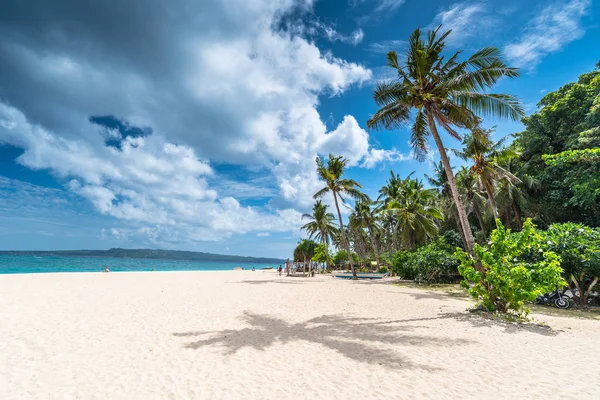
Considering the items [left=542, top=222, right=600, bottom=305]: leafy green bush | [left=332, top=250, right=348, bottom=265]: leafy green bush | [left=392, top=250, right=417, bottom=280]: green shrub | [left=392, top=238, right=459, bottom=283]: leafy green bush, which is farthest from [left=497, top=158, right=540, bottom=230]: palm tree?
[left=332, top=250, right=348, bottom=265]: leafy green bush

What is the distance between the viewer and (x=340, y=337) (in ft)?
22.2

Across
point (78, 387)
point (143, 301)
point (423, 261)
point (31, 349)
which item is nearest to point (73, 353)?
point (31, 349)

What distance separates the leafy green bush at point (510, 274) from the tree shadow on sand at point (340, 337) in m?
2.65

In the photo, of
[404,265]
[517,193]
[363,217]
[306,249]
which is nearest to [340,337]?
[404,265]

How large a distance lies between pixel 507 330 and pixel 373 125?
10098 millimetres

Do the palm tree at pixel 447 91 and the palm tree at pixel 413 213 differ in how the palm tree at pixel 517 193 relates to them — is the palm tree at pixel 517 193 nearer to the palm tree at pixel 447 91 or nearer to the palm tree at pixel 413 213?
the palm tree at pixel 413 213

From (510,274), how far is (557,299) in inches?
191

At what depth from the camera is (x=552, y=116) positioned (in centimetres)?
2219

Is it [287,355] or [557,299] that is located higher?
[557,299]

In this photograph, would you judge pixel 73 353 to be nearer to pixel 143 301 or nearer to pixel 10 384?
pixel 10 384

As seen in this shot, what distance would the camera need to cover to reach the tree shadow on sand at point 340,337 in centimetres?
552

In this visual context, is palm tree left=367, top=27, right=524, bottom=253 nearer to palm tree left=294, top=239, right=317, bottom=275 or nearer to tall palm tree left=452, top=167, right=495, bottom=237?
tall palm tree left=452, top=167, right=495, bottom=237

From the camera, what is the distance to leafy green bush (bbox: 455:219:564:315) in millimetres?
7621

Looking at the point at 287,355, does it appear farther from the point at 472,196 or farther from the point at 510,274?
the point at 472,196
